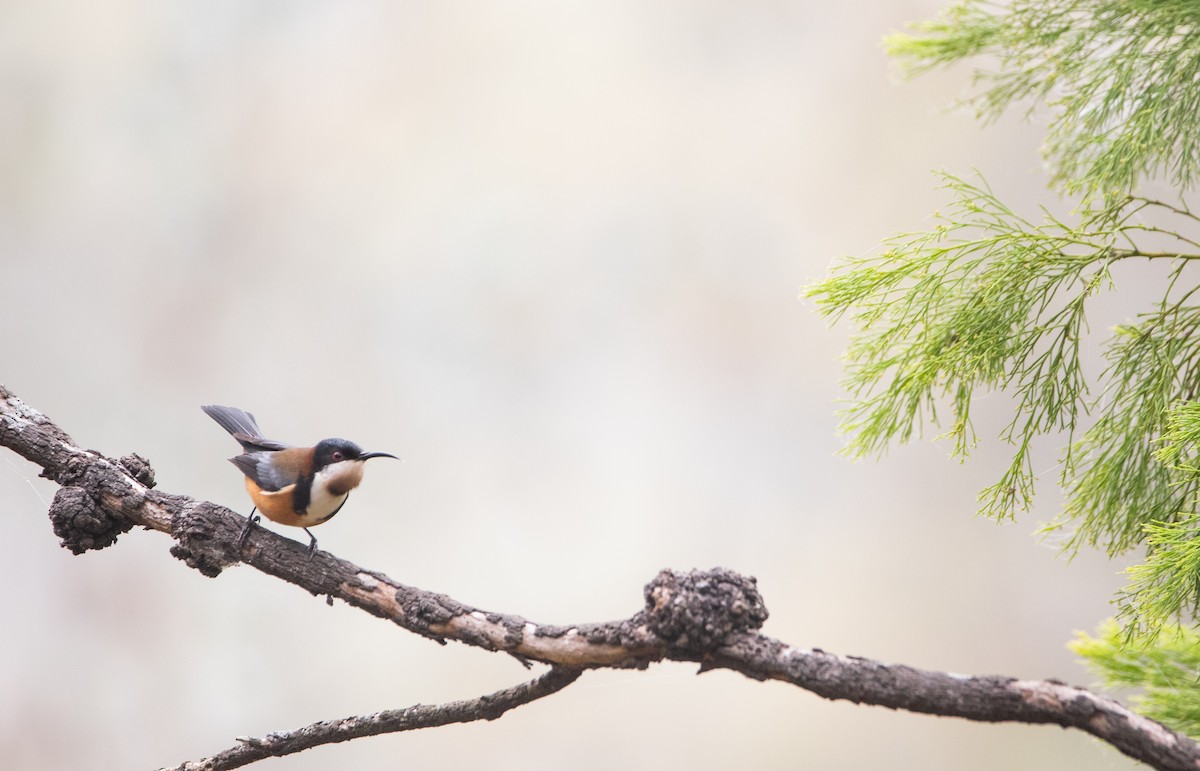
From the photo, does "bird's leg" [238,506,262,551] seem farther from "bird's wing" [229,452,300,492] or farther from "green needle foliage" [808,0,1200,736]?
"green needle foliage" [808,0,1200,736]

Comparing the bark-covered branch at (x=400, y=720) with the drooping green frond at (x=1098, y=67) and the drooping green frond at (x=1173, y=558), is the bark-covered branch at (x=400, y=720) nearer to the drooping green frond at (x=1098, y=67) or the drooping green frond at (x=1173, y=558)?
the drooping green frond at (x=1173, y=558)

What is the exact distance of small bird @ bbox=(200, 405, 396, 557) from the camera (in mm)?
1479

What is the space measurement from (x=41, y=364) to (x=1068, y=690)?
3259 mm

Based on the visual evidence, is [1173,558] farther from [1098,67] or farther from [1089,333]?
[1098,67]

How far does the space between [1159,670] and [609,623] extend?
1275mm

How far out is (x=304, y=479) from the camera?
1482mm

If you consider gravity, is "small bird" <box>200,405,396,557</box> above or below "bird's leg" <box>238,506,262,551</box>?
above

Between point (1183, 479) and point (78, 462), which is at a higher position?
point (1183, 479)

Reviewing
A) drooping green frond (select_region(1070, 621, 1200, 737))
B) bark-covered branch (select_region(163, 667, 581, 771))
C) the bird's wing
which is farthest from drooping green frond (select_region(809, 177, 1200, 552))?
the bird's wing

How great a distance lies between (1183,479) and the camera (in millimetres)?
1540

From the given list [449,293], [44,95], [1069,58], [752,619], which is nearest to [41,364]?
[44,95]

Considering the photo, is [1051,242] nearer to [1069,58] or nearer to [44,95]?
[1069,58]

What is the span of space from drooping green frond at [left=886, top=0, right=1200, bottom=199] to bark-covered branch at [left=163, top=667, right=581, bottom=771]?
45.7 inches

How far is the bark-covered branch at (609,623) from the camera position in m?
1.03
